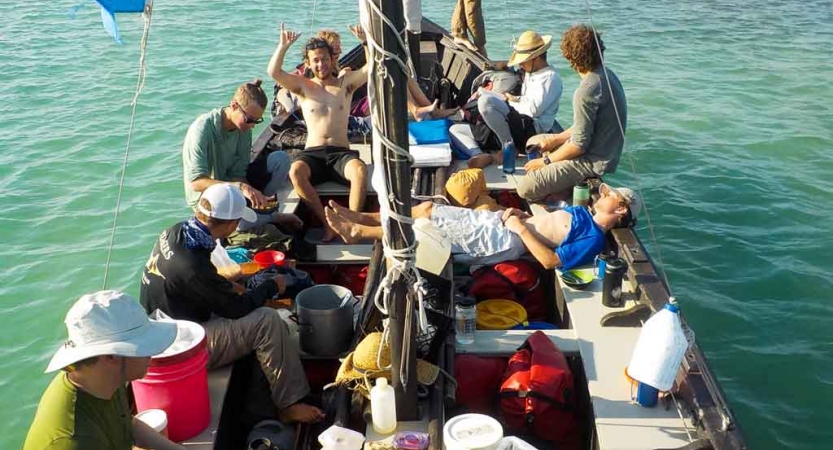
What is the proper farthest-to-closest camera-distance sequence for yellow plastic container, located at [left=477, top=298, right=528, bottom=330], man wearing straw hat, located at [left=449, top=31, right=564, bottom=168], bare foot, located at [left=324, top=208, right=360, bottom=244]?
man wearing straw hat, located at [left=449, top=31, right=564, bottom=168] < bare foot, located at [left=324, top=208, right=360, bottom=244] < yellow plastic container, located at [left=477, top=298, right=528, bottom=330]

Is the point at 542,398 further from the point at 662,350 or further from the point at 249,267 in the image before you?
the point at 249,267

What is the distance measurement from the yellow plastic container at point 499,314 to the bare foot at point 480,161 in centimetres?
222

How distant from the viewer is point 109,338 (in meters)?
2.60

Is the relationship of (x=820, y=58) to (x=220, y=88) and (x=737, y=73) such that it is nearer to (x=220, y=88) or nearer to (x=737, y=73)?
(x=737, y=73)

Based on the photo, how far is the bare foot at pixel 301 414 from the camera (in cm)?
374

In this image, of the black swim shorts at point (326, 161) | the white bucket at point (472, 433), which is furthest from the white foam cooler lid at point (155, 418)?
the black swim shorts at point (326, 161)

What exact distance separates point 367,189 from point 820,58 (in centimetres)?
1254

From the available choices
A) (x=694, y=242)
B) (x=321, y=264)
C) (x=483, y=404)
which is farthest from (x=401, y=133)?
(x=694, y=242)

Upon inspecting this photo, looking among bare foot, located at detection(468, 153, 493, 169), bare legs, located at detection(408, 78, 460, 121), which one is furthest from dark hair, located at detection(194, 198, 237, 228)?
bare legs, located at detection(408, 78, 460, 121)

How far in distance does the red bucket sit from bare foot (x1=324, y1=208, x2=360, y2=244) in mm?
1921

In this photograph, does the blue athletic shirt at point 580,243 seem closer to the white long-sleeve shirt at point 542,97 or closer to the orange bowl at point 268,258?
the orange bowl at point 268,258

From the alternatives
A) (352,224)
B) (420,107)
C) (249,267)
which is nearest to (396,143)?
(249,267)

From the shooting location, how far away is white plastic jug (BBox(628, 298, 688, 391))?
339cm

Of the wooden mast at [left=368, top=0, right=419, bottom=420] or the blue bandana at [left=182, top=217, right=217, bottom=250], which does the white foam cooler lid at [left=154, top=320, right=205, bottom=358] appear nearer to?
the blue bandana at [left=182, top=217, right=217, bottom=250]
